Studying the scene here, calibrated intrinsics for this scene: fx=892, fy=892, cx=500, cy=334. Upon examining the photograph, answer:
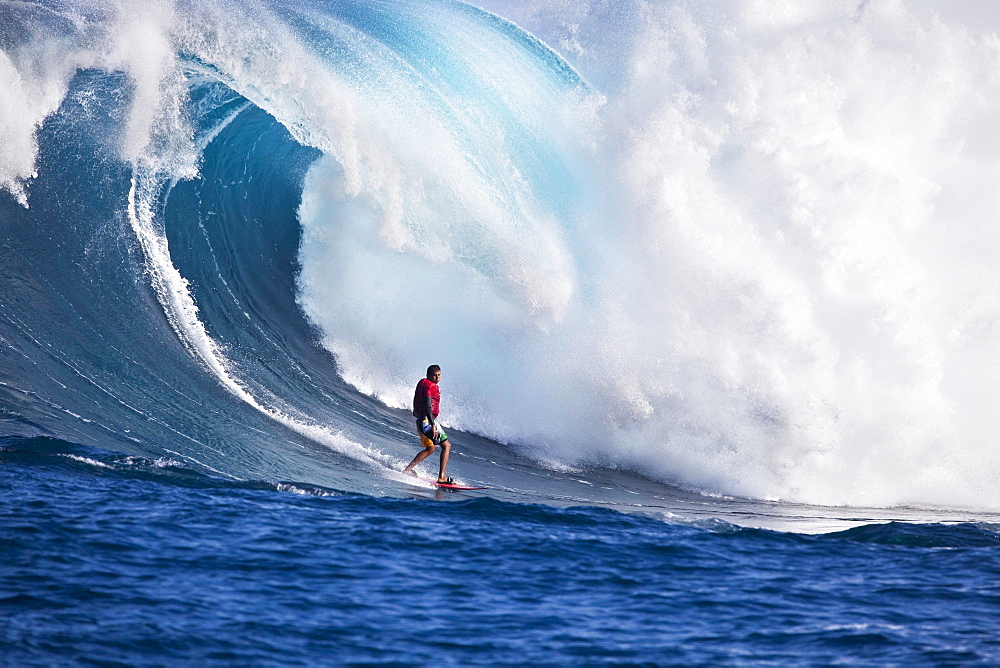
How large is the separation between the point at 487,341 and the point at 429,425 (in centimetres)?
323

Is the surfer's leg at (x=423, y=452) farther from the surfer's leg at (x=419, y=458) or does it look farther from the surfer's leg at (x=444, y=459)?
the surfer's leg at (x=444, y=459)

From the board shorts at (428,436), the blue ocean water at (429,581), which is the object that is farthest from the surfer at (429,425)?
the blue ocean water at (429,581)

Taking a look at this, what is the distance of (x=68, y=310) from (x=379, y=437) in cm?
410

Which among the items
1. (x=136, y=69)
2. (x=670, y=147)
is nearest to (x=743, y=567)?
(x=670, y=147)

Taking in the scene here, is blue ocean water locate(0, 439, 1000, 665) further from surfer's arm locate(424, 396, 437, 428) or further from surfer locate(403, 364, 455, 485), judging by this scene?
surfer's arm locate(424, 396, 437, 428)

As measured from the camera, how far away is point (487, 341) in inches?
484

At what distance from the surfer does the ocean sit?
0.41 metres

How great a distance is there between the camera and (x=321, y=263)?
1339 cm

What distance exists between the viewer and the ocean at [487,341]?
19.2 feet

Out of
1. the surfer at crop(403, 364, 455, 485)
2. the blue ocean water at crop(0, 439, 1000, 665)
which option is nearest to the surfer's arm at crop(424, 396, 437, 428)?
the surfer at crop(403, 364, 455, 485)

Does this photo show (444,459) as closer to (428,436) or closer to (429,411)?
(428,436)

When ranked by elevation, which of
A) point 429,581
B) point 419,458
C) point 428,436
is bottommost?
point 429,581

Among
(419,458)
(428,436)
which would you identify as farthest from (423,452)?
(428,436)

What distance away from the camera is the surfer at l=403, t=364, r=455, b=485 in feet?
30.1
